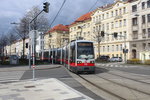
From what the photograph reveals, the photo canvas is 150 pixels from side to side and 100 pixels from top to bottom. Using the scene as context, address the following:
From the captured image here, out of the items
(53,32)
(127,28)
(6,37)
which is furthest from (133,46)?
(53,32)

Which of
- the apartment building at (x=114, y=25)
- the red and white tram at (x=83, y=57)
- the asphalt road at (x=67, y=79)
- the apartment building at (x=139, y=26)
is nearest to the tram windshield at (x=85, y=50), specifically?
the red and white tram at (x=83, y=57)

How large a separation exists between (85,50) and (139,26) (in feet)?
144

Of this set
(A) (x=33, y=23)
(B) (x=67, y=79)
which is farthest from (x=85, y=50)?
(A) (x=33, y=23)

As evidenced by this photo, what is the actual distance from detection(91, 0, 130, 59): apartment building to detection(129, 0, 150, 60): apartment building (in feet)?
7.12

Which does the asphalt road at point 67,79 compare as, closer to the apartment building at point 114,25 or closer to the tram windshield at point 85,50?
the tram windshield at point 85,50

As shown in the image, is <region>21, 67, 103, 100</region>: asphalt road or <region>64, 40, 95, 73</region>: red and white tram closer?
<region>21, 67, 103, 100</region>: asphalt road

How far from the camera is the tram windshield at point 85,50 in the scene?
→ 2055 centimetres

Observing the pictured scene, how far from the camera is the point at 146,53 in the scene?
148 ft

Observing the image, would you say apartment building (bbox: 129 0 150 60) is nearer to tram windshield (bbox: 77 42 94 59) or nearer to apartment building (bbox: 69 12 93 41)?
apartment building (bbox: 69 12 93 41)

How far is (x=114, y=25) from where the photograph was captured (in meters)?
72.5

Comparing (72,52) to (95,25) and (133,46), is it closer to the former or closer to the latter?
(133,46)

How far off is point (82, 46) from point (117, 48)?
166 ft

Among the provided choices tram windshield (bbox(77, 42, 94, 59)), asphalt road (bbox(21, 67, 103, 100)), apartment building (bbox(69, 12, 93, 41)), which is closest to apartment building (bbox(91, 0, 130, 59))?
apartment building (bbox(69, 12, 93, 41))

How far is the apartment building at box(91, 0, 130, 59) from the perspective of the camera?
220 ft
